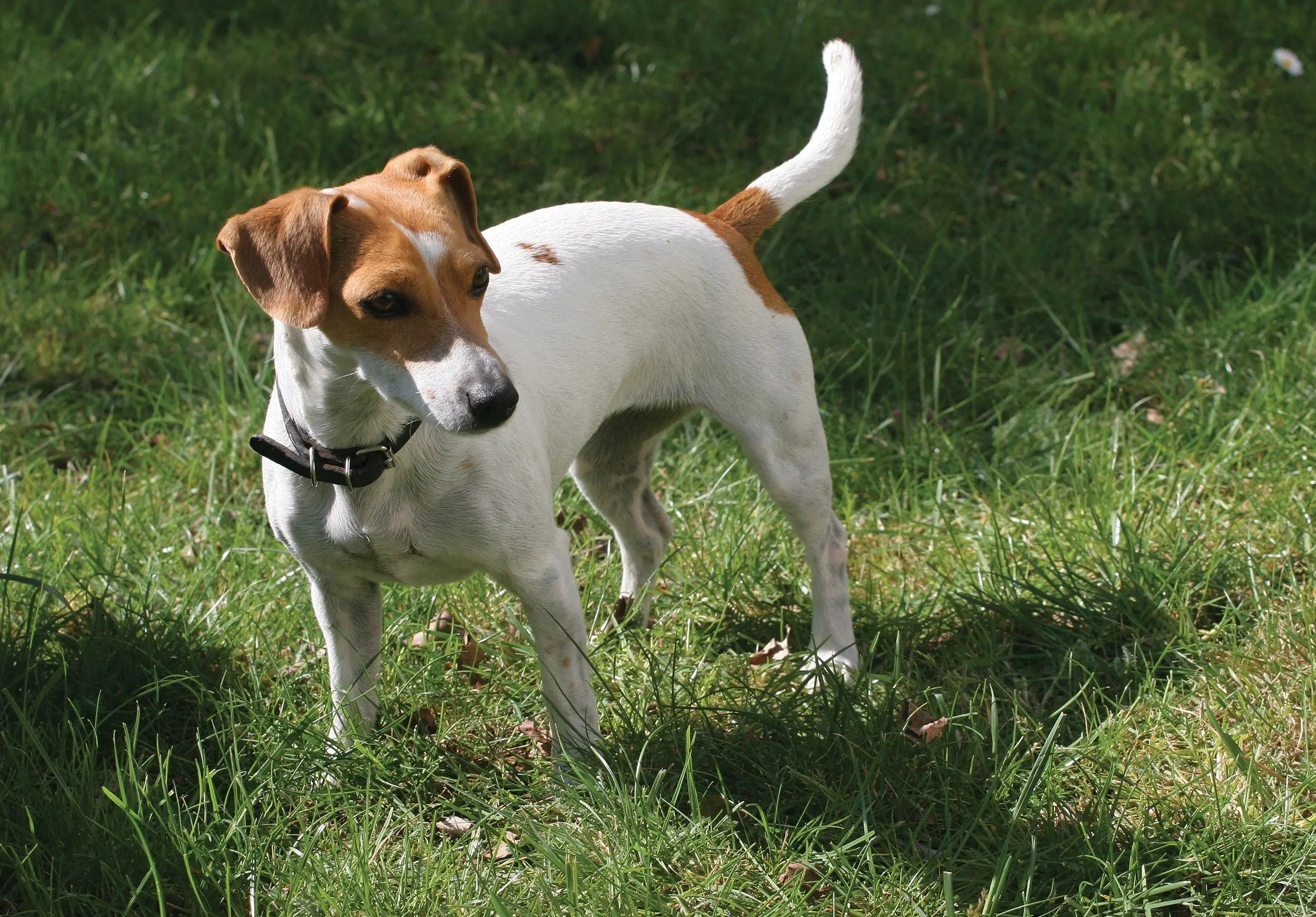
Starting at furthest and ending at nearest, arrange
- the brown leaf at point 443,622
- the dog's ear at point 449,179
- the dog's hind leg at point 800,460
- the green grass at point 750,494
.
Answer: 1. the brown leaf at point 443,622
2. the dog's hind leg at point 800,460
3. the green grass at point 750,494
4. the dog's ear at point 449,179

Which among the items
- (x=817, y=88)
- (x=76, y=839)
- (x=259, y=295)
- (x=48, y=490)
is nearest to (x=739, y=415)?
(x=259, y=295)

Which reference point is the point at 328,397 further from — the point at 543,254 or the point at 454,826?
the point at 454,826

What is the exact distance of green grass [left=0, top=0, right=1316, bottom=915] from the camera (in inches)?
A: 107

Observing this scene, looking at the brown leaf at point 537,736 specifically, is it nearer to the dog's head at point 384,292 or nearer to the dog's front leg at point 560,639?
the dog's front leg at point 560,639

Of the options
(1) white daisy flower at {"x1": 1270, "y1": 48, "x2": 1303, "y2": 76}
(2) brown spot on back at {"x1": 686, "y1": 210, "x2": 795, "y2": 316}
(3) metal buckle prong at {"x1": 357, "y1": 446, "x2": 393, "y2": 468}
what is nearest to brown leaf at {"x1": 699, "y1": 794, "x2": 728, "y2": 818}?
(3) metal buckle prong at {"x1": 357, "y1": 446, "x2": 393, "y2": 468}

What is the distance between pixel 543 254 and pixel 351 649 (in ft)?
3.34

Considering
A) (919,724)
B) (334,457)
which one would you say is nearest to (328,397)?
(334,457)

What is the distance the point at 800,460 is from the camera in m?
3.36

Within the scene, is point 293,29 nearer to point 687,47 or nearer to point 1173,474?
point 687,47

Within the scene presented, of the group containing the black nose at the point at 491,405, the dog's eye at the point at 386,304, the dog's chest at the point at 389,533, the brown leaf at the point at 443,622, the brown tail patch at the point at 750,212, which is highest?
the dog's eye at the point at 386,304

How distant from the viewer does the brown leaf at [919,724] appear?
119 inches

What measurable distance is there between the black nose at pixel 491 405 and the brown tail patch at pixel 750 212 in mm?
1322

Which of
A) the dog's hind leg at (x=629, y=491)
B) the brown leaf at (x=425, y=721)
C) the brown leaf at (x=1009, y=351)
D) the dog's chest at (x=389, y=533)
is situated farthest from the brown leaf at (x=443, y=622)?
the brown leaf at (x=1009, y=351)

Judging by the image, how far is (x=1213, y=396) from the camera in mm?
4254
